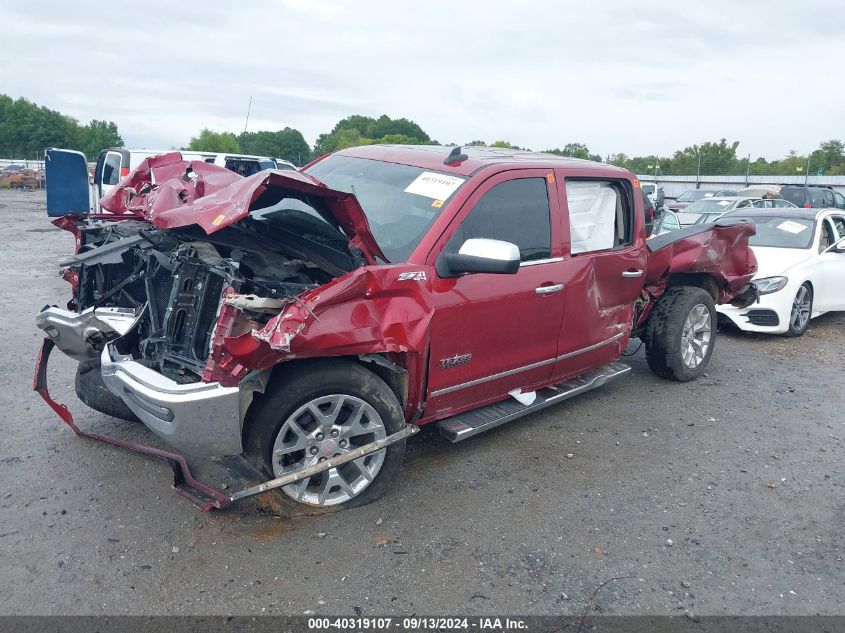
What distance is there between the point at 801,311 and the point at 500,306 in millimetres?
5792

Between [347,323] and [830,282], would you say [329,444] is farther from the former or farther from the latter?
[830,282]

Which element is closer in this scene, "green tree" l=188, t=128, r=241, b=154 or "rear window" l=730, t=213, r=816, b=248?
"rear window" l=730, t=213, r=816, b=248

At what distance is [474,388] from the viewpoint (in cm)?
404

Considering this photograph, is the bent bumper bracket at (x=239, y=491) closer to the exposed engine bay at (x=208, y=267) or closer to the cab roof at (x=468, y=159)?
the exposed engine bay at (x=208, y=267)

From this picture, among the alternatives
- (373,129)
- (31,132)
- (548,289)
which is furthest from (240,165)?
(31,132)

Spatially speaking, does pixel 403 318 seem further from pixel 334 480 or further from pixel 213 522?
pixel 213 522

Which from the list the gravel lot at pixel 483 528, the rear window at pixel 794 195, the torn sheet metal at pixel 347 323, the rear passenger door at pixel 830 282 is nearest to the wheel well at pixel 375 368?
the torn sheet metal at pixel 347 323

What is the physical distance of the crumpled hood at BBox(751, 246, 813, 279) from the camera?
308 inches

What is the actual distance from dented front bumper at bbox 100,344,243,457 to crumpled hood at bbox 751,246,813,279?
6823 mm

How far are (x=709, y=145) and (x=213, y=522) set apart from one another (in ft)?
187

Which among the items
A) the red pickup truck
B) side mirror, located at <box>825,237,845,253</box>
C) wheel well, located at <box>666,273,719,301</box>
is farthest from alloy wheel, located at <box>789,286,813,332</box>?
the red pickup truck

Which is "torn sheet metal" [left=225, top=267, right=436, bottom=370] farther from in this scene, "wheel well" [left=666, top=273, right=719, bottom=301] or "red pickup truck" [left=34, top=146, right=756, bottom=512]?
"wheel well" [left=666, top=273, right=719, bottom=301]

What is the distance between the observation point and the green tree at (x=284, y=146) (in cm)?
2258

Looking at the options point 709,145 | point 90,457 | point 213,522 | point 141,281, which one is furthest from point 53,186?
point 709,145
